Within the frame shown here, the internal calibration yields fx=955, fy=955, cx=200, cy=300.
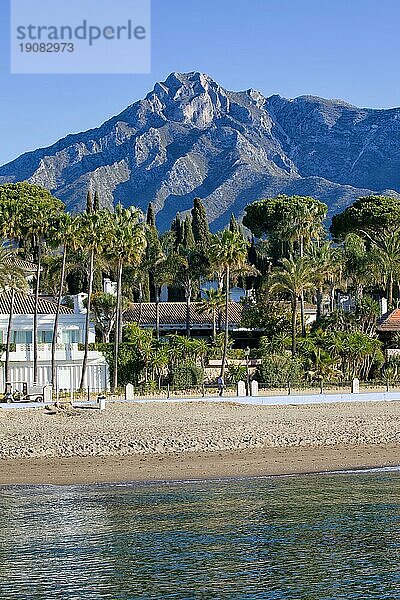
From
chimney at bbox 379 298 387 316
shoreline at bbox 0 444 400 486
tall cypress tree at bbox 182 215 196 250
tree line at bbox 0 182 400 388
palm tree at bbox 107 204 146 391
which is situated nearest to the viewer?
shoreline at bbox 0 444 400 486

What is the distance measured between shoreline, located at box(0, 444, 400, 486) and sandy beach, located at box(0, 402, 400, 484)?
1.2 inches

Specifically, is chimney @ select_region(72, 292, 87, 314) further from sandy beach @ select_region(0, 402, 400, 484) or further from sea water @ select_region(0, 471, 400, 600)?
sea water @ select_region(0, 471, 400, 600)

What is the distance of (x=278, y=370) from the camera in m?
52.0

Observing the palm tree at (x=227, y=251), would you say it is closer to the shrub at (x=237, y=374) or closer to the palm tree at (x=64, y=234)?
the shrub at (x=237, y=374)

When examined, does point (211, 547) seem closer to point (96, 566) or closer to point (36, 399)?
point (96, 566)

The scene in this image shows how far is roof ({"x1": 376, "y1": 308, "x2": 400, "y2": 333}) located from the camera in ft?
193

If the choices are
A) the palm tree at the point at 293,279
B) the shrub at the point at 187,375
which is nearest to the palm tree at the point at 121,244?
the shrub at the point at 187,375

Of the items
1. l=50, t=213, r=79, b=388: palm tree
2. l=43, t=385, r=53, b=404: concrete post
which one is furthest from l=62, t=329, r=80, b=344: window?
l=43, t=385, r=53, b=404: concrete post

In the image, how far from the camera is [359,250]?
70.2 metres

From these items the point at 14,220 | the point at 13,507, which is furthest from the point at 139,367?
the point at 13,507

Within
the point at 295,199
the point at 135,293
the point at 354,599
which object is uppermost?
the point at 295,199

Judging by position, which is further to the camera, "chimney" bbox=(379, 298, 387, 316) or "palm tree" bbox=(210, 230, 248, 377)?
"chimney" bbox=(379, 298, 387, 316)

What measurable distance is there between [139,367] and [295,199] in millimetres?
39154

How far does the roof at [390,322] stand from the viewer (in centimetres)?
5879
